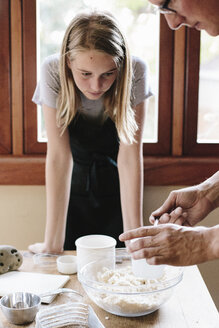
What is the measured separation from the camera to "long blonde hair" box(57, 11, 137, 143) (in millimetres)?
1575

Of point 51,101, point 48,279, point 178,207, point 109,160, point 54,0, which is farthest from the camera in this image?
point 54,0

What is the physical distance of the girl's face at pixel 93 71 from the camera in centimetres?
155

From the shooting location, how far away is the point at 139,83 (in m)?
1.82

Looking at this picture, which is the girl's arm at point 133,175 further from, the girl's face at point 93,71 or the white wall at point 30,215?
the white wall at point 30,215

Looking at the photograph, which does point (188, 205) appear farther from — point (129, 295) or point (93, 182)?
point (93, 182)

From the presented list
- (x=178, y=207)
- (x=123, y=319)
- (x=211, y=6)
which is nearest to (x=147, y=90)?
(x=178, y=207)

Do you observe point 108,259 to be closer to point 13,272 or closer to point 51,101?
point 13,272

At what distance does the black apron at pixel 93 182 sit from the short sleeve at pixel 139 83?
0.60 feet

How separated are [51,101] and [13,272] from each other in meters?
0.74

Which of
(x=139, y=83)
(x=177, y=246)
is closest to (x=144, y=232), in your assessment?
(x=177, y=246)

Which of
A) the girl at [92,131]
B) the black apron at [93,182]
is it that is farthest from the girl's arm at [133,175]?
the black apron at [93,182]

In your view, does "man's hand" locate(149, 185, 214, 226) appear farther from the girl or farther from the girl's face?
the girl's face

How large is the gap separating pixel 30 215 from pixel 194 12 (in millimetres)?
1489

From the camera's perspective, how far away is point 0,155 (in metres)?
2.25
